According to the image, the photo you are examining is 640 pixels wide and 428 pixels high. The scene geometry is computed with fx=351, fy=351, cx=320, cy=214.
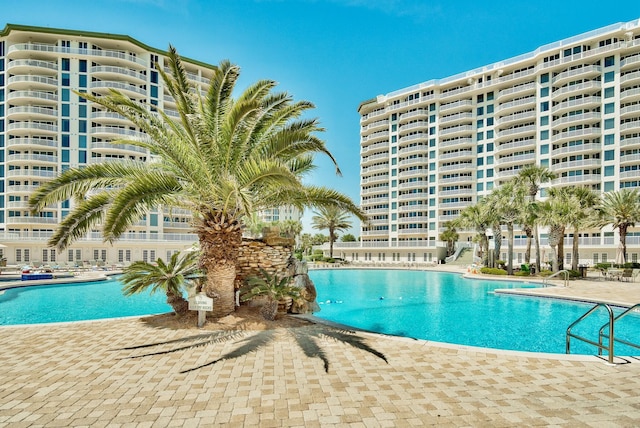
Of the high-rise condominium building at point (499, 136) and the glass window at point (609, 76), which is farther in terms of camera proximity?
the glass window at point (609, 76)

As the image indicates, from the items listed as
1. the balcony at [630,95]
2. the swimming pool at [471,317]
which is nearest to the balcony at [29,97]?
the swimming pool at [471,317]

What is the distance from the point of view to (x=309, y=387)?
557cm

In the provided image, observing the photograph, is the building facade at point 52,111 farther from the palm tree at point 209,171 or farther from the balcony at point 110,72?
the palm tree at point 209,171

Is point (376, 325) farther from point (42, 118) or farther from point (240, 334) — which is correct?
point (42, 118)

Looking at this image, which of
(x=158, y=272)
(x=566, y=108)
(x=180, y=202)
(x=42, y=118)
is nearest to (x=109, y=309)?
(x=158, y=272)

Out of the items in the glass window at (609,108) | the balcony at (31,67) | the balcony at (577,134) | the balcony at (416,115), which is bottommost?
the balcony at (577,134)

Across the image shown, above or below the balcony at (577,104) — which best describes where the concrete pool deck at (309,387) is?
below

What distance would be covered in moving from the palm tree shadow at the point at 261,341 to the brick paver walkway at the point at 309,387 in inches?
4.5

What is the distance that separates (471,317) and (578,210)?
21.2m

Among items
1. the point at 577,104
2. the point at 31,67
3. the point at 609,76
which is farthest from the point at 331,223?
the point at 31,67

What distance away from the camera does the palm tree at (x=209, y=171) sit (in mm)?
9258

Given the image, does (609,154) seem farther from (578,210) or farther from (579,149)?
(578,210)

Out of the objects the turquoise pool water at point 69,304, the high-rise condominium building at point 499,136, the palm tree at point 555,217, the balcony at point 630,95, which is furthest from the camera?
the high-rise condominium building at point 499,136

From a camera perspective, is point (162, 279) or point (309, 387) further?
point (162, 279)
